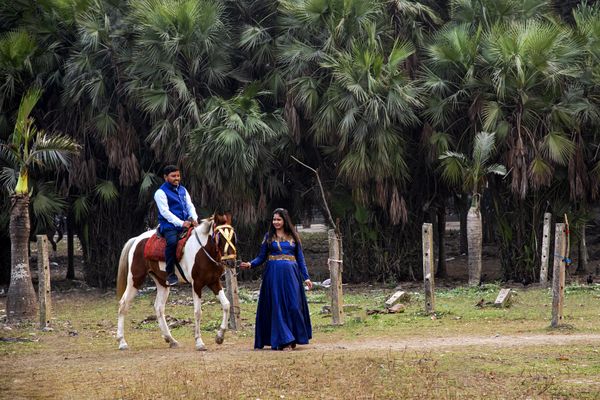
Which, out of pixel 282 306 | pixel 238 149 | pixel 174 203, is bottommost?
pixel 282 306

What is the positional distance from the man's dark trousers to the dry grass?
1.17 meters

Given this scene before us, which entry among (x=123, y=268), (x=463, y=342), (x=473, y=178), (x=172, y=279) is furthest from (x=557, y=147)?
(x=172, y=279)

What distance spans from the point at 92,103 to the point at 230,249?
1346cm

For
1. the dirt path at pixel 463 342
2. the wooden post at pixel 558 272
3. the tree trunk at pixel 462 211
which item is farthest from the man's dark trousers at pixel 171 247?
the tree trunk at pixel 462 211

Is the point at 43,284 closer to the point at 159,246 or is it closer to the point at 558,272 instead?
the point at 159,246

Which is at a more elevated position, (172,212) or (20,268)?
(172,212)

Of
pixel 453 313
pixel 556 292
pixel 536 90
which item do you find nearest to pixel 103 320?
pixel 453 313

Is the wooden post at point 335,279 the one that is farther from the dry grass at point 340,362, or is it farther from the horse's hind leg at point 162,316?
the horse's hind leg at point 162,316

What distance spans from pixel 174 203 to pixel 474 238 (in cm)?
1114

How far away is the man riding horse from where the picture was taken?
14.6 m

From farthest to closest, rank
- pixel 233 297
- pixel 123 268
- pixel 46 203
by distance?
1. pixel 46 203
2. pixel 233 297
3. pixel 123 268

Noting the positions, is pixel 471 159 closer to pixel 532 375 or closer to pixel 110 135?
pixel 110 135

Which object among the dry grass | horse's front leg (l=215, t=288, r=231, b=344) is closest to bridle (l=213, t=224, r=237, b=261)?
horse's front leg (l=215, t=288, r=231, b=344)

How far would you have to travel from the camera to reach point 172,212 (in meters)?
14.9
